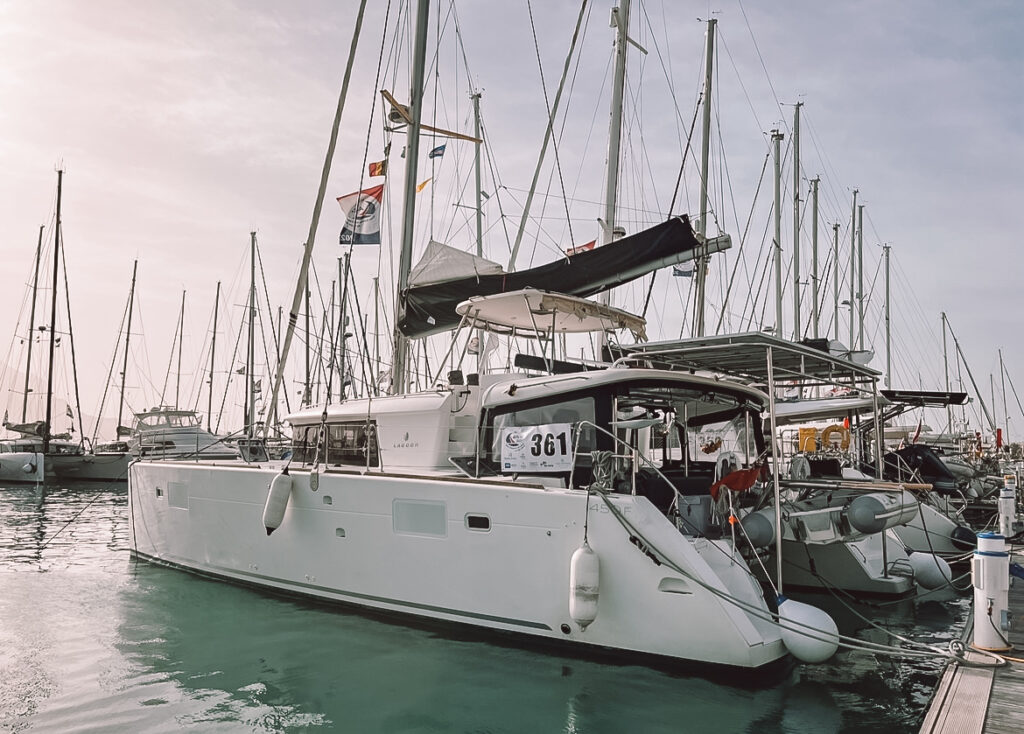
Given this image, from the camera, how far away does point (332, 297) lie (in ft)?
103

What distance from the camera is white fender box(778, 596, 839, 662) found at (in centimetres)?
650

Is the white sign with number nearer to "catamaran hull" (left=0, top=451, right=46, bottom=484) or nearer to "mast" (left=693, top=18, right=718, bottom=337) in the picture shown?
"mast" (left=693, top=18, right=718, bottom=337)

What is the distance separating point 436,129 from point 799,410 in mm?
9986

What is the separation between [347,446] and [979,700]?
706 cm

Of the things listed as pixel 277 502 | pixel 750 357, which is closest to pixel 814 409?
pixel 750 357

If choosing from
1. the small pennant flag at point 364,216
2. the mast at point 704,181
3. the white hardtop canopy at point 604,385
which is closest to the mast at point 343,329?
the small pennant flag at point 364,216

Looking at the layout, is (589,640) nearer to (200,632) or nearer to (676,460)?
(676,460)

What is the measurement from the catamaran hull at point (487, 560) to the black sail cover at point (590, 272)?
114 inches

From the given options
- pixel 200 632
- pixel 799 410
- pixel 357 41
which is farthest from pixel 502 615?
pixel 799 410

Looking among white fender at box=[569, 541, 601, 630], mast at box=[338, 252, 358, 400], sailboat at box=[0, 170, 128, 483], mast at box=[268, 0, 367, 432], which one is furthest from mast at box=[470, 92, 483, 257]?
sailboat at box=[0, 170, 128, 483]

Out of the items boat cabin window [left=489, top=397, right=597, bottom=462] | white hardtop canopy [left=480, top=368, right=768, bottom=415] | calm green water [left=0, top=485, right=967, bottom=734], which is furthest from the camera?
boat cabin window [left=489, top=397, right=597, bottom=462]

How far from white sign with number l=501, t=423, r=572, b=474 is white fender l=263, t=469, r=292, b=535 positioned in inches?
113

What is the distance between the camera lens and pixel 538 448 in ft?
25.6

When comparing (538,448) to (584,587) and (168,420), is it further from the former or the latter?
(168,420)
